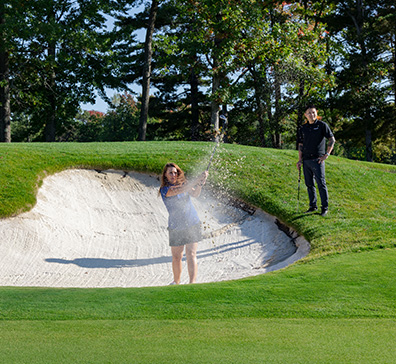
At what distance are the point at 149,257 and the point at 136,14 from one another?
91.2 ft

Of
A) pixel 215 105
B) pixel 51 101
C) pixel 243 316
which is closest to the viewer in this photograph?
pixel 243 316

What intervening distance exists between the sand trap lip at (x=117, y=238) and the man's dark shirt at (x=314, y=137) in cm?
213

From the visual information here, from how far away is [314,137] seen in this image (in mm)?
9656

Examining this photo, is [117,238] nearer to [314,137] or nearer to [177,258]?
→ [177,258]

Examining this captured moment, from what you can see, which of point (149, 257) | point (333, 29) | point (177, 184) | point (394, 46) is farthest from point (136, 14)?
point (177, 184)

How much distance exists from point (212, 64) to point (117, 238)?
1986cm

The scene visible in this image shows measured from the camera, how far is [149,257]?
11.3m

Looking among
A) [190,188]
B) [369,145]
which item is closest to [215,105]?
[369,145]

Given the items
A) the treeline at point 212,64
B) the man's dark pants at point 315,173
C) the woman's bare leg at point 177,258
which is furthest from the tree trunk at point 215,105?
the woman's bare leg at point 177,258

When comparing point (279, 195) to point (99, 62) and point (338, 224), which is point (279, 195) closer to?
point (338, 224)

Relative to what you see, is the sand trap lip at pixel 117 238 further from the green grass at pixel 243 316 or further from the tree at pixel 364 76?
the tree at pixel 364 76

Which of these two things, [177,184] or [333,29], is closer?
[177,184]

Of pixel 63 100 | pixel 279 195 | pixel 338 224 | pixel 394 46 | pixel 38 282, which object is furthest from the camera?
pixel 394 46

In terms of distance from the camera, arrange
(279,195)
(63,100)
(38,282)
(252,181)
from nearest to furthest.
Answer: (38,282), (279,195), (252,181), (63,100)
